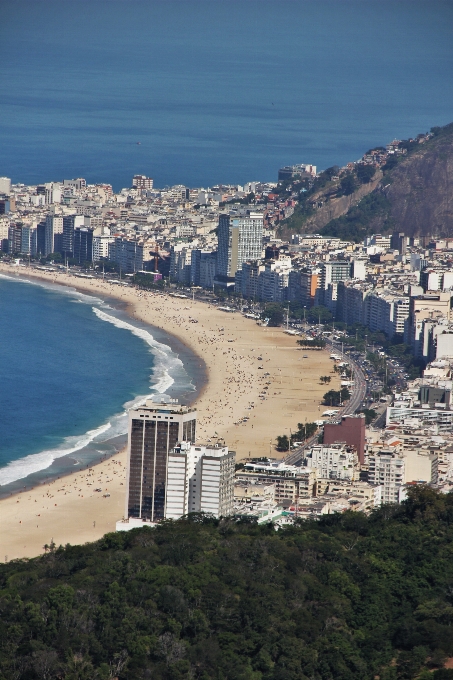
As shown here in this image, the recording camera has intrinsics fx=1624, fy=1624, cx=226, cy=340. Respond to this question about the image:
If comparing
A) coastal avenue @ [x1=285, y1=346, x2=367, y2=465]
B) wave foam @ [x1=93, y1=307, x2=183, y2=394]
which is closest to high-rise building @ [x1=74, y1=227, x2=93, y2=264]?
wave foam @ [x1=93, y1=307, x2=183, y2=394]

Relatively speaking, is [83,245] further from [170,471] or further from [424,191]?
[170,471]

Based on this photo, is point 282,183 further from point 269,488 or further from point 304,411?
point 269,488

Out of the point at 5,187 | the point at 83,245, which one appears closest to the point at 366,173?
the point at 83,245

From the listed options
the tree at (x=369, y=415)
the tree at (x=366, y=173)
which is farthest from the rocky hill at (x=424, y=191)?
the tree at (x=369, y=415)

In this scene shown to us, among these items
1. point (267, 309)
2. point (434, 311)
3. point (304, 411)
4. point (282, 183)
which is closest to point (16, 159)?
point (282, 183)

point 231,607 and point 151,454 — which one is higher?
point 151,454

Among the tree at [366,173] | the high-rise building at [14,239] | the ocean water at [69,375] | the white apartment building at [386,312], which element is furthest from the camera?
the tree at [366,173]

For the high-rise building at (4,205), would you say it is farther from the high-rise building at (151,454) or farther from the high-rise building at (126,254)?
the high-rise building at (151,454)
